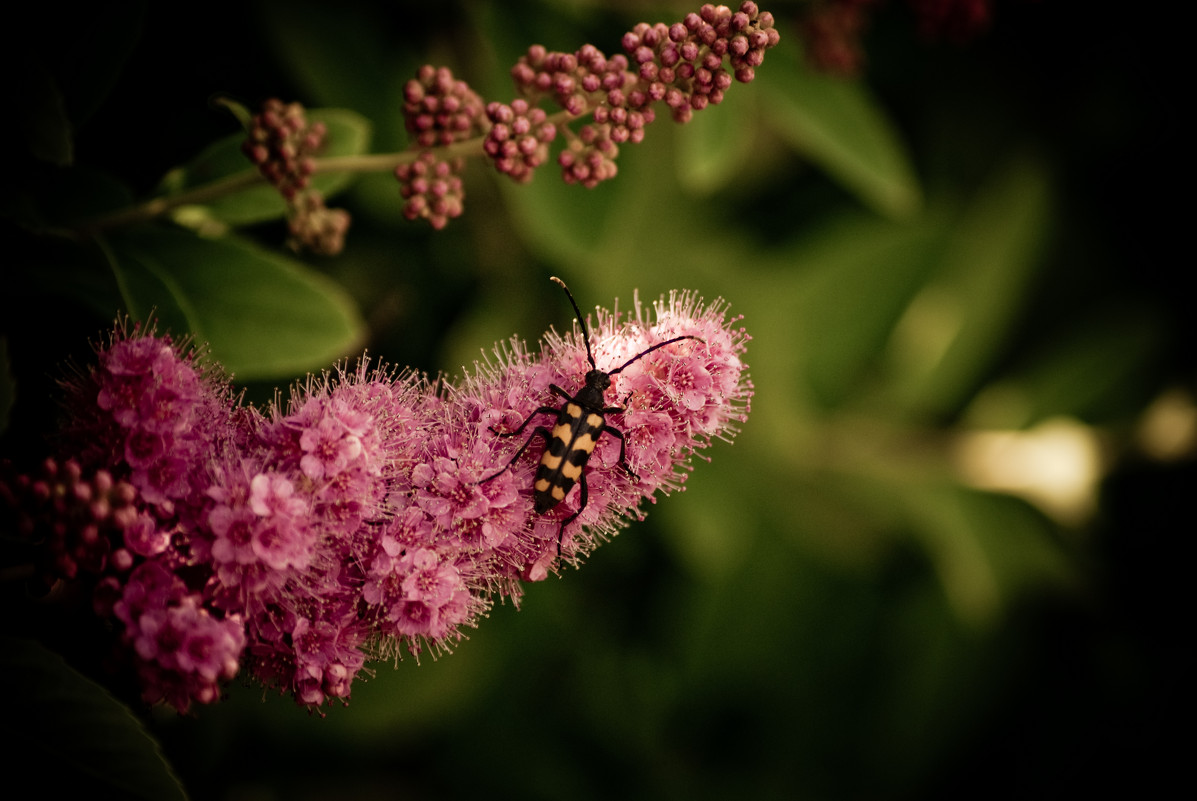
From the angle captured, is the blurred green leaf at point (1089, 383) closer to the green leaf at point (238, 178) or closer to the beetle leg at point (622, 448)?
the beetle leg at point (622, 448)

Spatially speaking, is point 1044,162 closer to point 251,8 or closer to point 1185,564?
point 1185,564

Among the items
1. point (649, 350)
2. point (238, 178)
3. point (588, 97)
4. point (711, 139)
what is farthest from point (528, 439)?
point (711, 139)

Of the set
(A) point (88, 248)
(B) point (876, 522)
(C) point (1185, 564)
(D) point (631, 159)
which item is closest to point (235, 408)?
(A) point (88, 248)

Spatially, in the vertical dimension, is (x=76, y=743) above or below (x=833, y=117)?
below

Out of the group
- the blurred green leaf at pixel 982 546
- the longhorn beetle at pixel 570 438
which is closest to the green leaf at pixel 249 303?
the longhorn beetle at pixel 570 438

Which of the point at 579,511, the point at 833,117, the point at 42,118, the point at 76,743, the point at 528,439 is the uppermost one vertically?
the point at 833,117

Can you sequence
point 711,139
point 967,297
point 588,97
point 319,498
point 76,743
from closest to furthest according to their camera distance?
point 76,743 → point 319,498 → point 588,97 → point 711,139 → point 967,297

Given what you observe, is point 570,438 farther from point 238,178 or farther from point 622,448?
point 238,178
